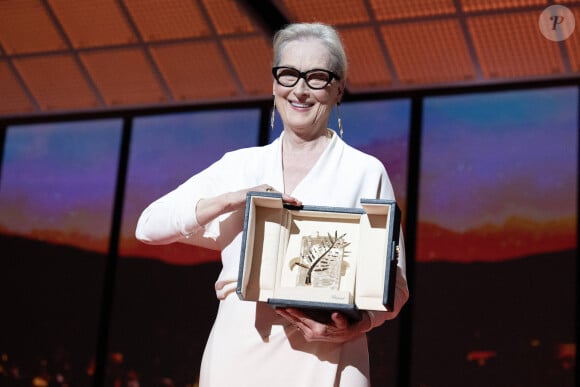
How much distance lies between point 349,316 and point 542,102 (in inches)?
136

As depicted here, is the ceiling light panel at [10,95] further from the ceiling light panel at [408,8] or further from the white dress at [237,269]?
the white dress at [237,269]

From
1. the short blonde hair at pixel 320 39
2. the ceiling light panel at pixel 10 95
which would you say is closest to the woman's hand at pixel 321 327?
the short blonde hair at pixel 320 39

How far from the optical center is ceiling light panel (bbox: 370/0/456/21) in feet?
15.4

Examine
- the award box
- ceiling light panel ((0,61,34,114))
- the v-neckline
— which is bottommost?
the award box

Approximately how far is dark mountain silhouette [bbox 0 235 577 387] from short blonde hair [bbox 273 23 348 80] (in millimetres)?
3063

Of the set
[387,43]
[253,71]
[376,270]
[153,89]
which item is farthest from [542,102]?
[376,270]

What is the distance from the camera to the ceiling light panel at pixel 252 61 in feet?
16.9

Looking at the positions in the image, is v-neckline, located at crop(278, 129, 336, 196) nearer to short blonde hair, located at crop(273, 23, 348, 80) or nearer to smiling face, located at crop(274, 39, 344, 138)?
smiling face, located at crop(274, 39, 344, 138)

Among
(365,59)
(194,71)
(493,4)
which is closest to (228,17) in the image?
(194,71)

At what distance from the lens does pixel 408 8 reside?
477 centimetres

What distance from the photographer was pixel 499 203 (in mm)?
4926

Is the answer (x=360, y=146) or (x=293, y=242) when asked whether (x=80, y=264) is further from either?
(x=293, y=242)

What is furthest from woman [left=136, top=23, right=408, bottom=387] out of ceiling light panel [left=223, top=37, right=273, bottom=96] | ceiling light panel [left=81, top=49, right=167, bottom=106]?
ceiling light panel [left=81, top=49, right=167, bottom=106]

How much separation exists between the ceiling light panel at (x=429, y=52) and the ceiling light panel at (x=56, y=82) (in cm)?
197
